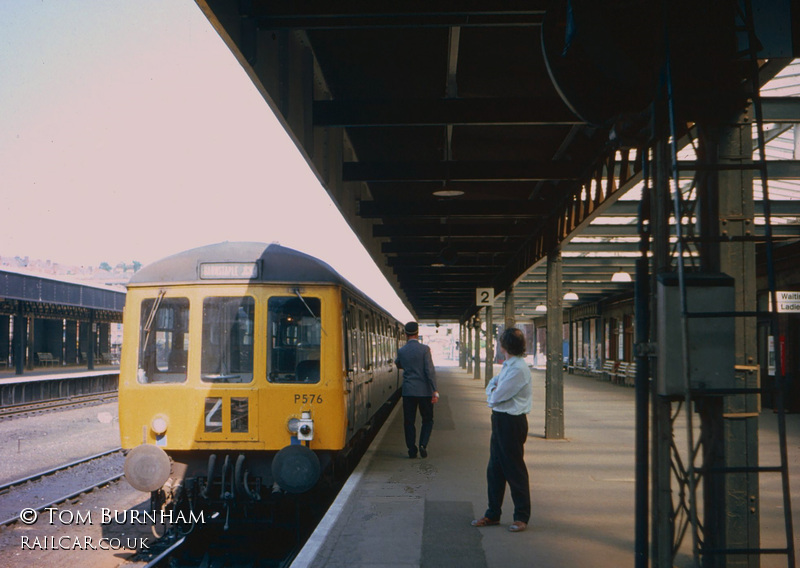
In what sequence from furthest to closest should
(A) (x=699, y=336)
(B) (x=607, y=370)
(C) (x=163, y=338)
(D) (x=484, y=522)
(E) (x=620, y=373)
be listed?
(B) (x=607, y=370) < (E) (x=620, y=373) < (C) (x=163, y=338) < (D) (x=484, y=522) < (A) (x=699, y=336)

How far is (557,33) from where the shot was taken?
4547 mm

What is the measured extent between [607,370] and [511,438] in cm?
2850

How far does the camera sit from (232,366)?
7.27m

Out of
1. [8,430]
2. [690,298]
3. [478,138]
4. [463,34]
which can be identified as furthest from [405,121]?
[8,430]

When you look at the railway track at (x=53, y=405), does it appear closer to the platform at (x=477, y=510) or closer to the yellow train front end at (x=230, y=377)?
the platform at (x=477, y=510)

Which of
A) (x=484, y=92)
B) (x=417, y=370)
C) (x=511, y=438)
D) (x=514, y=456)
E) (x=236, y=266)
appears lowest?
(x=514, y=456)

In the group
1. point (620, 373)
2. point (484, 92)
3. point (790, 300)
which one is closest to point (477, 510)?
point (484, 92)

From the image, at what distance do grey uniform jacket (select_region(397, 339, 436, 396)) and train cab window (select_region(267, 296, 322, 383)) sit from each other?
8.53ft

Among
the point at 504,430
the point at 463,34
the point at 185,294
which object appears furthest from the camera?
the point at 185,294

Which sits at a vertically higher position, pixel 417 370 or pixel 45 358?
pixel 417 370

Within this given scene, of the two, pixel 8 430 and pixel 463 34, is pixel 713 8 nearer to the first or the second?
pixel 463 34

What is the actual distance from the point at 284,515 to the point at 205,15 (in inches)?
211

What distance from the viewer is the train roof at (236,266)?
727 cm

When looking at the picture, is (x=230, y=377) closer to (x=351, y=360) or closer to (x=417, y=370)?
(x=351, y=360)
